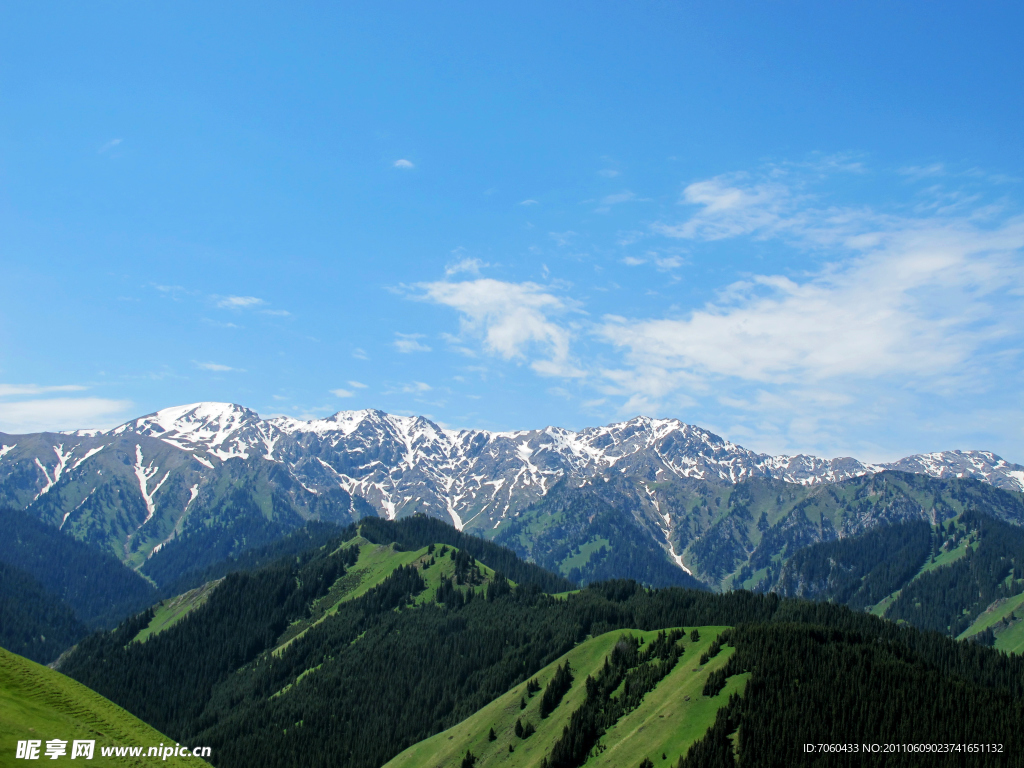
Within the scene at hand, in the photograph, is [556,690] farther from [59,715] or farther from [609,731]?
[59,715]

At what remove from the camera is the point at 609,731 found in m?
149

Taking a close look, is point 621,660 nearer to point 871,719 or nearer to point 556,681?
point 556,681

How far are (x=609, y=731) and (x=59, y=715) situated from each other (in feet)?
365

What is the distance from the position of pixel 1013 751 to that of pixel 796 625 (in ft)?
148

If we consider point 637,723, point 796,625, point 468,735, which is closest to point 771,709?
point 637,723

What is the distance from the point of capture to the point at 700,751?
121 metres

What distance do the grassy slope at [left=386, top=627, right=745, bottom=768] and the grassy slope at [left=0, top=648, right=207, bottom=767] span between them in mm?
88596

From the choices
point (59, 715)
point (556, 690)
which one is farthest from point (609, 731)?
point (59, 715)

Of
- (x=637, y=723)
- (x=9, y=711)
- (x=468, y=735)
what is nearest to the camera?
(x=9, y=711)

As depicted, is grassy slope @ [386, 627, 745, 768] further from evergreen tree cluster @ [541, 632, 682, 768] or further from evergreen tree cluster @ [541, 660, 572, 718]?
evergreen tree cluster @ [541, 632, 682, 768]

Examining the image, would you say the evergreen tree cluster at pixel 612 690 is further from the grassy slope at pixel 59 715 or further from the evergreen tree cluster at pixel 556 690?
the grassy slope at pixel 59 715

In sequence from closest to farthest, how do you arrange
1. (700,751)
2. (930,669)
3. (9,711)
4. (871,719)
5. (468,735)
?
1. (9,711)
2. (700,751)
3. (871,719)
4. (930,669)
5. (468,735)

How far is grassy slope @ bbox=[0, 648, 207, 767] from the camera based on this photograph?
59.2m

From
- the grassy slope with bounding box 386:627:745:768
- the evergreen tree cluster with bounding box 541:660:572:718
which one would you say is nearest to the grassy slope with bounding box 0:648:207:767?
the grassy slope with bounding box 386:627:745:768
